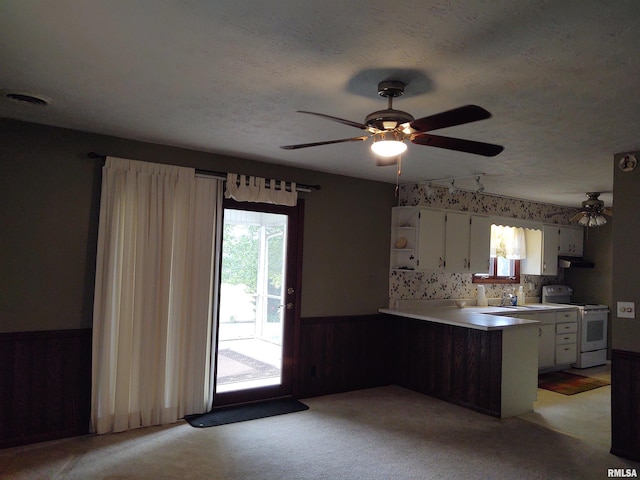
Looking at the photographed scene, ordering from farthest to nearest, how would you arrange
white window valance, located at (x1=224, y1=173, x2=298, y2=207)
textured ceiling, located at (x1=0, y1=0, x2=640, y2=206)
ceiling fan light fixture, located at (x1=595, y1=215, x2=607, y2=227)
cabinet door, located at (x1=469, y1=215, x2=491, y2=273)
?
ceiling fan light fixture, located at (x1=595, y1=215, x2=607, y2=227) < cabinet door, located at (x1=469, y1=215, x2=491, y2=273) < white window valance, located at (x1=224, y1=173, x2=298, y2=207) < textured ceiling, located at (x1=0, y1=0, x2=640, y2=206)

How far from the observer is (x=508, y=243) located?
6.90 meters

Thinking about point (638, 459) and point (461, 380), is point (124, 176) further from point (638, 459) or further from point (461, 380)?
point (638, 459)

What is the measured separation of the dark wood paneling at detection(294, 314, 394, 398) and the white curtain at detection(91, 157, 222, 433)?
111 cm

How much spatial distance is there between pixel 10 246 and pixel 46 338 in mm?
740

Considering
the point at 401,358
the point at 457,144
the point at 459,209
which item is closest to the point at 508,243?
the point at 459,209

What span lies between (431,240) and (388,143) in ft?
10.8

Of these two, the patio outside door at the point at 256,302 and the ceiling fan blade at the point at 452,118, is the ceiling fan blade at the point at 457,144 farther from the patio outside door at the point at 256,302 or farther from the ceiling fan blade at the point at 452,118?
the patio outside door at the point at 256,302

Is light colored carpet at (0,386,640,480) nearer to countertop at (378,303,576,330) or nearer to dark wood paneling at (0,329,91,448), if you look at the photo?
dark wood paneling at (0,329,91,448)

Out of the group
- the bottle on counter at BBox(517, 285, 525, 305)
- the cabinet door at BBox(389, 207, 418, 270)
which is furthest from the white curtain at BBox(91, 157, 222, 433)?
the bottle on counter at BBox(517, 285, 525, 305)

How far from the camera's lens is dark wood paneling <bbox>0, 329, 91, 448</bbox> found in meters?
3.34

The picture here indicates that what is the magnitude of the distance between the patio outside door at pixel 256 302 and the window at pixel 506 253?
339 centimetres

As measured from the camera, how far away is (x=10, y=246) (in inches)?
132

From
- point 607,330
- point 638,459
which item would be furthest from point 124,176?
point 607,330

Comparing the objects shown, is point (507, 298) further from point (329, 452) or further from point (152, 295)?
point (152, 295)
